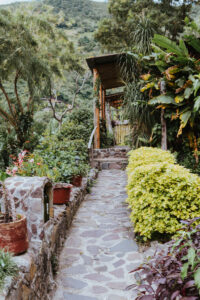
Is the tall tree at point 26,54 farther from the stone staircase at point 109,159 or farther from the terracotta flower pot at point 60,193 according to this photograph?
the terracotta flower pot at point 60,193

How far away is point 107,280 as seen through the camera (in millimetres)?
2748

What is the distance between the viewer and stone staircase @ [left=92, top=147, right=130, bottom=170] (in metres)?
8.69

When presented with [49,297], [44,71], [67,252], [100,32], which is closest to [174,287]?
[49,297]

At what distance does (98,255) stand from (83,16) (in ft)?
99.9

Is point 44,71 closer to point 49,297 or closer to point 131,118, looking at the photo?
point 131,118

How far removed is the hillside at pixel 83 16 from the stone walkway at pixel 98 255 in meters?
21.3

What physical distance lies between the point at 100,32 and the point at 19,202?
1345cm

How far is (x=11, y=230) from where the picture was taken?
2002 millimetres

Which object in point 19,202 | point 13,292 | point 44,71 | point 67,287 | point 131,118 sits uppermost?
point 44,71

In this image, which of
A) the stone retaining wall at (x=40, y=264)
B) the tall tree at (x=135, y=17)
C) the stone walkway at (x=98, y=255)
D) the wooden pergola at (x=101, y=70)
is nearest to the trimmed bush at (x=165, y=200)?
the stone walkway at (x=98, y=255)

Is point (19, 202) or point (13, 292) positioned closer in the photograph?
point (13, 292)

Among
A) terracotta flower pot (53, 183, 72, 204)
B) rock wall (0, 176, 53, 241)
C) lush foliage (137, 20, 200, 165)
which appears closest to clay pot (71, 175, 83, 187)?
terracotta flower pot (53, 183, 72, 204)

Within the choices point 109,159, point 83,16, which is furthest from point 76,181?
point 83,16

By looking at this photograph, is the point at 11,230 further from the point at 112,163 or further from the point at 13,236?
the point at 112,163
